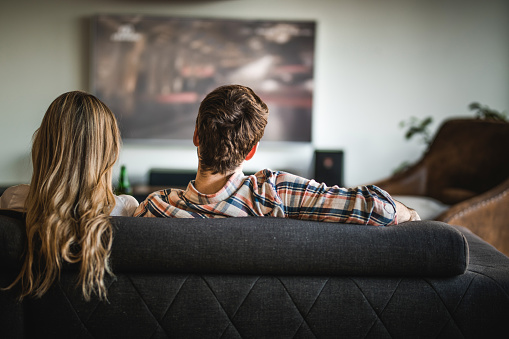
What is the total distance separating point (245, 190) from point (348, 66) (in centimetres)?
361

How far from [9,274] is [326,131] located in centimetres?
379

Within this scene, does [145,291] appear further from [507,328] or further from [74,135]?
[507,328]

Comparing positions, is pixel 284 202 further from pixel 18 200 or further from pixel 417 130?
pixel 417 130

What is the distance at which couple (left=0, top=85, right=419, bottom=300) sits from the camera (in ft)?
3.84

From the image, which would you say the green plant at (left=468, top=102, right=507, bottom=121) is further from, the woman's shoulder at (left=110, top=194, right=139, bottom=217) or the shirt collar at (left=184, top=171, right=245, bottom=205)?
the woman's shoulder at (left=110, top=194, right=139, bottom=217)

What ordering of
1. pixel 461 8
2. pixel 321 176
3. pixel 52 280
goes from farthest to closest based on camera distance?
pixel 461 8, pixel 321 176, pixel 52 280

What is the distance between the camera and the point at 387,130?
183 inches

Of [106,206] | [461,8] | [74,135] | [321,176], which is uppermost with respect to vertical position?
[461,8]

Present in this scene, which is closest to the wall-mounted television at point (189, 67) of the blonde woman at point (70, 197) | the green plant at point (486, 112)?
the green plant at point (486, 112)

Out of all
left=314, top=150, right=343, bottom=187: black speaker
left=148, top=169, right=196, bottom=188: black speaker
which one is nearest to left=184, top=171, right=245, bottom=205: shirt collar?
left=314, top=150, right=343, bottom=187: black speaker

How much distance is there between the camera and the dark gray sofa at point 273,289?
1.16 m

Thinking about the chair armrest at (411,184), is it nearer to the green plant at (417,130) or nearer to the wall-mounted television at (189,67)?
the green plant at (417,130)

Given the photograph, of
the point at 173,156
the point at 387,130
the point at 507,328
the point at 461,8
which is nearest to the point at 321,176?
the point at 387,130

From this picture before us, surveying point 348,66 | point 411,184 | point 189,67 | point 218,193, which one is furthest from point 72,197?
point 348,66
